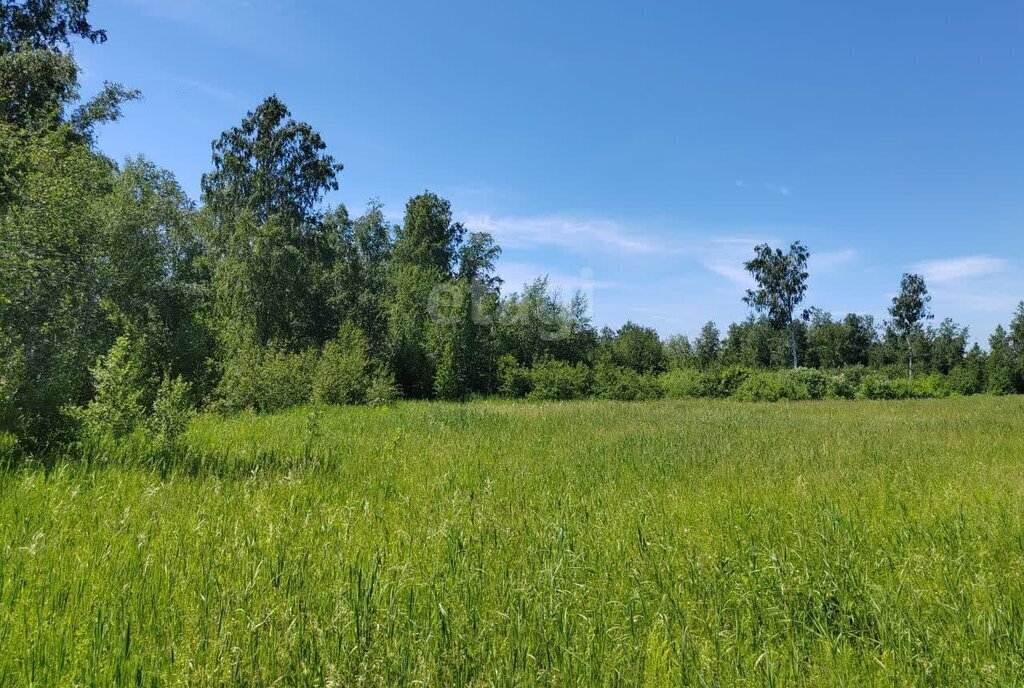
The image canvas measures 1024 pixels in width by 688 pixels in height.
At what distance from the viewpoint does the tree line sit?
1093 centimetres

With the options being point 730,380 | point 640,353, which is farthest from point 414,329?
point 640,353

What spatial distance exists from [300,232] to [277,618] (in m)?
28.9

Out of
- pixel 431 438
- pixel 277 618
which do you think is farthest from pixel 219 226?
pixel 277 618

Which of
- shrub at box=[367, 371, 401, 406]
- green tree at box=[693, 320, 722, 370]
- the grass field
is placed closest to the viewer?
the grass field

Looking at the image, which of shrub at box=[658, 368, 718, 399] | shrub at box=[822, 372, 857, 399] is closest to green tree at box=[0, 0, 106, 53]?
shrub at box=[658, 368, 718, 399]

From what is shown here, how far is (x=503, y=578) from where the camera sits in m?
3.22

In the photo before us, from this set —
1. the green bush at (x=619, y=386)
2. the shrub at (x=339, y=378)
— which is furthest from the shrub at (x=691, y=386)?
the shrub at (x=339, y=378)

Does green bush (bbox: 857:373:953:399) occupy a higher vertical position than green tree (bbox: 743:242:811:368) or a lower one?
lower

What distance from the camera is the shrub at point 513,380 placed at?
90.4 feet

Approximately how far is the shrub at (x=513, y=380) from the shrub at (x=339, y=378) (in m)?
8.96

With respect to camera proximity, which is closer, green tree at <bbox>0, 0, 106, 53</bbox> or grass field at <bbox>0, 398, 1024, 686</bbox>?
grass field at <bbox>0, 398, 1024, 686</bbox>

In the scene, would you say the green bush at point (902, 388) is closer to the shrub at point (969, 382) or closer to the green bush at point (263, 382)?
the shrub at point (969, 382)

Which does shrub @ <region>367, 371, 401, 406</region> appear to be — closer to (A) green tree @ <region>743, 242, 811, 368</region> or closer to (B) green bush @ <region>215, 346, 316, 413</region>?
(B) green bush @ <region>215, 346, 316, 413</region>

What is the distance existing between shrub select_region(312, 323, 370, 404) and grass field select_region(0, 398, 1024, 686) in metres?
12.2
